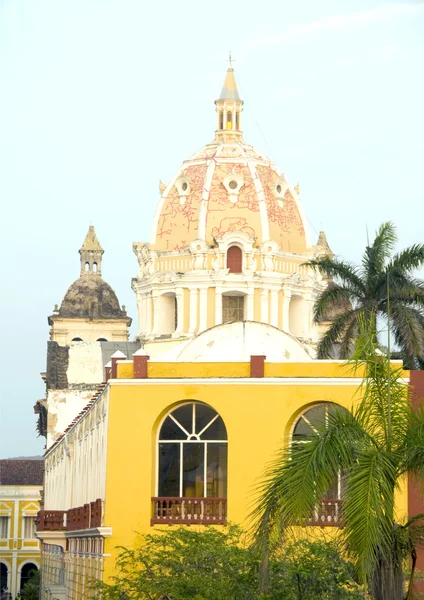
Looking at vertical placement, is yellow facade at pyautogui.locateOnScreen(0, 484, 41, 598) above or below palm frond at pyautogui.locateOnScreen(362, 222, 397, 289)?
below

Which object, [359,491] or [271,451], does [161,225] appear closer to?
[271,451]

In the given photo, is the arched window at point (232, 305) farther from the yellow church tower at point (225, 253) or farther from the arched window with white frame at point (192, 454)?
the arched window with white frame at point (192, 454)

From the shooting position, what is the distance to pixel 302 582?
26.4 m

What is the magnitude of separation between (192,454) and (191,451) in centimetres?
7

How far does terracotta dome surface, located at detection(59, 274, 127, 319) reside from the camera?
3568 inches

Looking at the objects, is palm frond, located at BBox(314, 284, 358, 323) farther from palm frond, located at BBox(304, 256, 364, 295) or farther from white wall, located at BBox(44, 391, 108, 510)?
white wall, located at BBox(44, 391, 108, 510)

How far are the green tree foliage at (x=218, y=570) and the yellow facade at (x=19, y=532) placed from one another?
2904 inches

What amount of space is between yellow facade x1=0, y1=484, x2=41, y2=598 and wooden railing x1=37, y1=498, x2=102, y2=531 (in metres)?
55.7

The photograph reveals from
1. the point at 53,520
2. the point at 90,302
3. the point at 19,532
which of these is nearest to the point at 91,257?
the point at 90,302

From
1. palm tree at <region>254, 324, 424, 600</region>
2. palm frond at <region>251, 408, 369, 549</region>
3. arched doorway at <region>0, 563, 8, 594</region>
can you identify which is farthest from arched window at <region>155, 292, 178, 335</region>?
palm frond at <region>251, 408, 369, 549</region>

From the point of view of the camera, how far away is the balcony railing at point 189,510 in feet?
116

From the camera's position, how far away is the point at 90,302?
3610 inches

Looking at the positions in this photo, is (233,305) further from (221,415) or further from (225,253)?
(221,415)

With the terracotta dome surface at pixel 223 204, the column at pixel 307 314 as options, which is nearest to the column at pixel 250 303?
the terracotta dome surface at pixel 223 204
